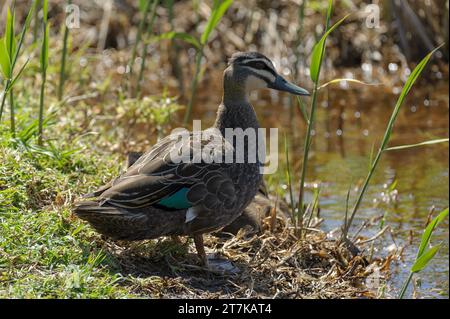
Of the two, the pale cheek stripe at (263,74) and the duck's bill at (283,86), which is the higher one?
the pale cheek stripe at (263,74)

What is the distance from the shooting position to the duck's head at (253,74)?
561 centimetres

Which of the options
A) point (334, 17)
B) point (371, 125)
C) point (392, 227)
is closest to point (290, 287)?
point (392, 227)

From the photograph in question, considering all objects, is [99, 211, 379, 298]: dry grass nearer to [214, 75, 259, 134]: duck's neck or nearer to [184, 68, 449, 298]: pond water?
[184, 68, 449, 298]: pond water

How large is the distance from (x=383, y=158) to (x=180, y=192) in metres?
4.08

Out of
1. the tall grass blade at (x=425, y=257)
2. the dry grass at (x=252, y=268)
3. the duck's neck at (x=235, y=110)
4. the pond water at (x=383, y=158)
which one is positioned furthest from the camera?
the pond water at (x=383, y=158)

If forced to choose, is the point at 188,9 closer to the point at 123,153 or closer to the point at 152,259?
the point at 123,153

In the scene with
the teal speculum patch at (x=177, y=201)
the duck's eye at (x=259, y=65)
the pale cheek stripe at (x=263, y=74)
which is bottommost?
the teal speculum patch at (x=177, y=201)

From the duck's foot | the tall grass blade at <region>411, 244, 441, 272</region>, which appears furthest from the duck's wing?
the tall grass blade at <region>411, 244, 441, 272</region>

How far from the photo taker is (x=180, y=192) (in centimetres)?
500

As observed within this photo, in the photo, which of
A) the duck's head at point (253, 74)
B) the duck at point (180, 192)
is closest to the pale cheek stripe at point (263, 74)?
the duck's head at point (253, 74)

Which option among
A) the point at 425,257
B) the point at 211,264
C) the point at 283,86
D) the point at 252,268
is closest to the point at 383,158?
the point at 283,86

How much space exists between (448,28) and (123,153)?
474 centimetres

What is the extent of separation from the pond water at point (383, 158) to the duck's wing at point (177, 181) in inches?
55.5

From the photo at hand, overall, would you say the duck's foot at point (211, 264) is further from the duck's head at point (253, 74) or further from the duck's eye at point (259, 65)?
the duck's eye at point (259, 65)
